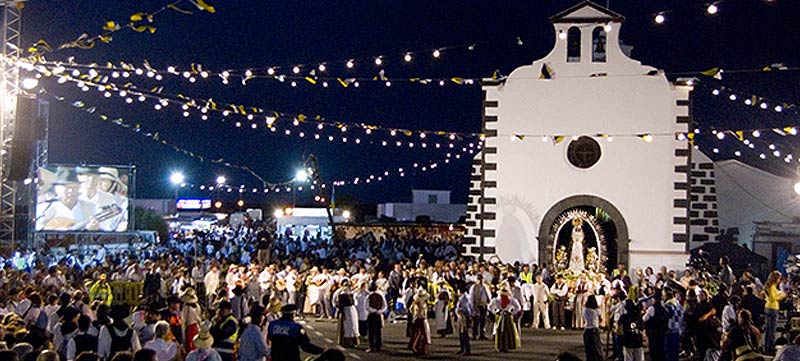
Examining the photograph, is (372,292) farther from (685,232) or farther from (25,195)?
(25,195)

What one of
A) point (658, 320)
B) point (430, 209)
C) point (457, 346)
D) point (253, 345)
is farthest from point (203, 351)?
point (430, 209)

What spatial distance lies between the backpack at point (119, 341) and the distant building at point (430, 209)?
55155mm

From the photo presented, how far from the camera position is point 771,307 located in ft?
59.2

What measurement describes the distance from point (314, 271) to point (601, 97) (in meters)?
9.42

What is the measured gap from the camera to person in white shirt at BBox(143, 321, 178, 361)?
33.2ft

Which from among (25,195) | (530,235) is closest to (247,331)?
(530,235)

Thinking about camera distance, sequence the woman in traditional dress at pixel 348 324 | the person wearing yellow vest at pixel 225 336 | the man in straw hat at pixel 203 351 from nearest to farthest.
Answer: the man in straw hat at pixel 203 351, the person wearing yellow vest at pixel 225 336, the woman in traditional dress at pixel 348 324

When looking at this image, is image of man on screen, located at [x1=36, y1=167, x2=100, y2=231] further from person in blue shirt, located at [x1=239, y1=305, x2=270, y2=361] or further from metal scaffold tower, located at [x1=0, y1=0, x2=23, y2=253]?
person in blue shirt, located at [x1=239, y1=305, x2=270, y2=361]

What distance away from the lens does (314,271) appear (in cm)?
2547

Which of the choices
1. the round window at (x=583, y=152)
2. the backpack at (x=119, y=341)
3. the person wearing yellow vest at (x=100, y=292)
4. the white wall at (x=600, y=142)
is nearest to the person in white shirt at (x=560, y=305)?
the white wall at (x=600, y=142)

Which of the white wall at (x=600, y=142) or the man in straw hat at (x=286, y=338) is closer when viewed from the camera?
the man in straw hat at (x=286, y=338)

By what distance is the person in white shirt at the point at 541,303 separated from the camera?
22.6 metres

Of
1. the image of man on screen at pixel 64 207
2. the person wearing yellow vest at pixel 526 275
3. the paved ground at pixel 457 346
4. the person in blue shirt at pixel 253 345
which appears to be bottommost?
the paved ground at pixel 457 346

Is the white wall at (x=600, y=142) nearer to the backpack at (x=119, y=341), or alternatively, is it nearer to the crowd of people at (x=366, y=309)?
the crowd of people at (x=366, y=309)
